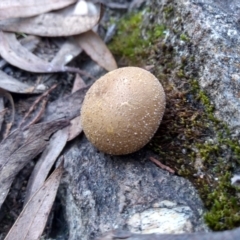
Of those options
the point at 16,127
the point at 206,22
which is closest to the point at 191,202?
the point at 206,22

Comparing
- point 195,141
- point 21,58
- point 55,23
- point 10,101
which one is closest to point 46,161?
point 10,101

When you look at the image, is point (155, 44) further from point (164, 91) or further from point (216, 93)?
point (216, 93)

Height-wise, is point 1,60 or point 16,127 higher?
point 1,60

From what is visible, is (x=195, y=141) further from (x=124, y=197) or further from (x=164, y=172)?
(x=124, y=197)

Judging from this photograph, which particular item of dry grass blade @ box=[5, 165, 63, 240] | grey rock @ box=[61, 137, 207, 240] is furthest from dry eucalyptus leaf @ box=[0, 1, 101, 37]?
dry grass blade @ box=[5, 165, 63, 240]

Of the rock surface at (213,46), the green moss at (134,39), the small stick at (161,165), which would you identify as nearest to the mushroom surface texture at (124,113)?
the small stick at (161,165)

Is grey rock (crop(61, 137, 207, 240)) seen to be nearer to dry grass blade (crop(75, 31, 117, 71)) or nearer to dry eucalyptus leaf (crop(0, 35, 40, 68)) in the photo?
dry grass blade (crop(75, 31, 117, 71))
